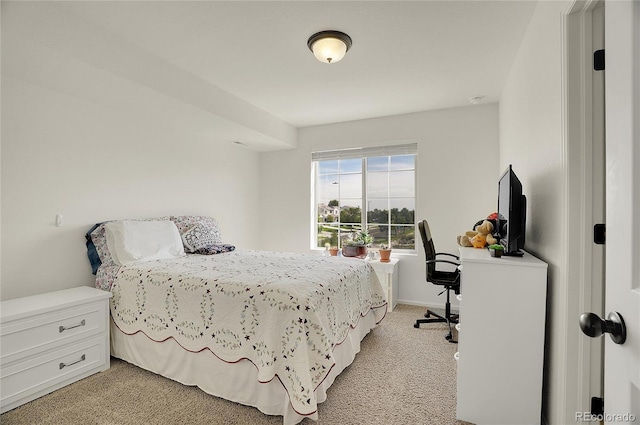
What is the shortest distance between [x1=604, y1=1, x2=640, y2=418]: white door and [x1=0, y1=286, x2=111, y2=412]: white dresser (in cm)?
283

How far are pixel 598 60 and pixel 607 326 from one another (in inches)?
54.5

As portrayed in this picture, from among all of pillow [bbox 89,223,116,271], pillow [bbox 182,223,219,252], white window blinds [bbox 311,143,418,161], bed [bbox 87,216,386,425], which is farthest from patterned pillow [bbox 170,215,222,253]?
white window blinds [bbox 311,143,418,161]

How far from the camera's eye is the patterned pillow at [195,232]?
3.41m

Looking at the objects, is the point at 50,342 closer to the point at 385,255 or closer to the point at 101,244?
the point at 101,244

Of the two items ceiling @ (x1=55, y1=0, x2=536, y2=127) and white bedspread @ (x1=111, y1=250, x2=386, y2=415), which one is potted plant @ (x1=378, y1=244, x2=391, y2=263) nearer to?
white bedspread @ (x1=111, y1=250, x2=386, y2=415)

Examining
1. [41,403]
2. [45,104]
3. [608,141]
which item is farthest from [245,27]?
[41,403]

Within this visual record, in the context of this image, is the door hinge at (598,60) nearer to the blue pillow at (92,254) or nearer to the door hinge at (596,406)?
the door hinge at (596,406)

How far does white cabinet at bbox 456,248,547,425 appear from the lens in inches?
66.4

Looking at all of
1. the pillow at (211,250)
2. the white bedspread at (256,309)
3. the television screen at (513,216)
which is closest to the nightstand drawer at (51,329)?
the white bedspread at (256,309)

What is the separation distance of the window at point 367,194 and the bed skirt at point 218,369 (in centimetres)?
207

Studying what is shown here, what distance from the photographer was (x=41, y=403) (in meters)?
1.97

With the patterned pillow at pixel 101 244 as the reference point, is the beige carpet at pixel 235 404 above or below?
below

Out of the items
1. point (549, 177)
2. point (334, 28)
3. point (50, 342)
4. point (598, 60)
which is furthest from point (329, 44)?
point (50, 342)

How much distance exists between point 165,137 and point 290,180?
1.96 meters
